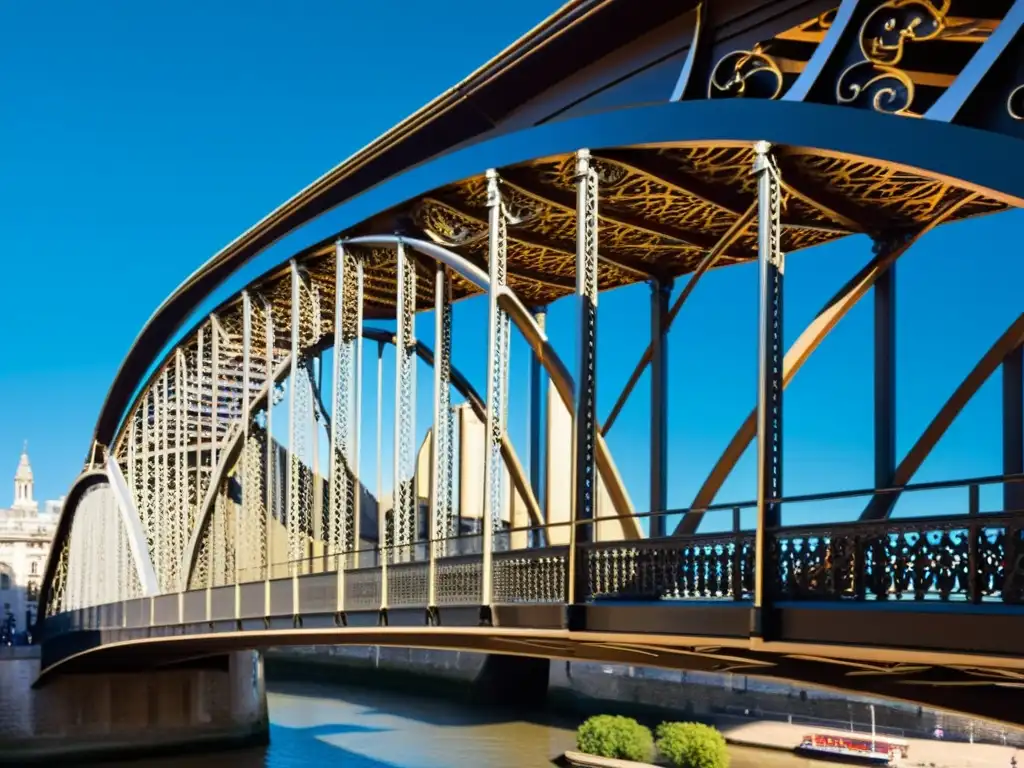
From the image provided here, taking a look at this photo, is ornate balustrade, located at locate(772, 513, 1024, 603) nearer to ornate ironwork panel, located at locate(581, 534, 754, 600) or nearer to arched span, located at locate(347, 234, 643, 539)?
ornate ironwork panel, located at locate(581, 534, 754, 600)

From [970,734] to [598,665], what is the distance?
14.5 m

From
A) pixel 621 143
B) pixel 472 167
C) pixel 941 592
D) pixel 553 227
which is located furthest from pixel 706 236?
pixel 941 592

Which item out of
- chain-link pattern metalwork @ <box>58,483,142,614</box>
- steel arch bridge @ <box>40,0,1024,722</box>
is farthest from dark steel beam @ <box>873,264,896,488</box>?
chain-link pattern metalwork @ <box>58,483,142,614</box>

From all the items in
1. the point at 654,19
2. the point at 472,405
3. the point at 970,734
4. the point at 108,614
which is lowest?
the point at 970,734

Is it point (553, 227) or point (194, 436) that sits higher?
point (553, 227)

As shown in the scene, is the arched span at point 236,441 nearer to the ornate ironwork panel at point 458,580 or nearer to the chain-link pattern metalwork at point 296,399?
the chain-link pattern metalwork at point 296,399

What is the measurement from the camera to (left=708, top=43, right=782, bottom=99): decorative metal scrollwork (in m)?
10.5

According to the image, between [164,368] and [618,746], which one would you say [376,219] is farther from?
[618,746]

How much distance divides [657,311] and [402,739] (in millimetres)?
24384

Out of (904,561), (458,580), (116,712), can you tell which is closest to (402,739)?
(116,712)

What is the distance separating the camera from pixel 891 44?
29.9 feet

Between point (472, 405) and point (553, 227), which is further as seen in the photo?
point (472, 405)

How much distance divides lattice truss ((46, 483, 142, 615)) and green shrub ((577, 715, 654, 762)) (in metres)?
12.0

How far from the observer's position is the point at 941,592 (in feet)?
26.8
